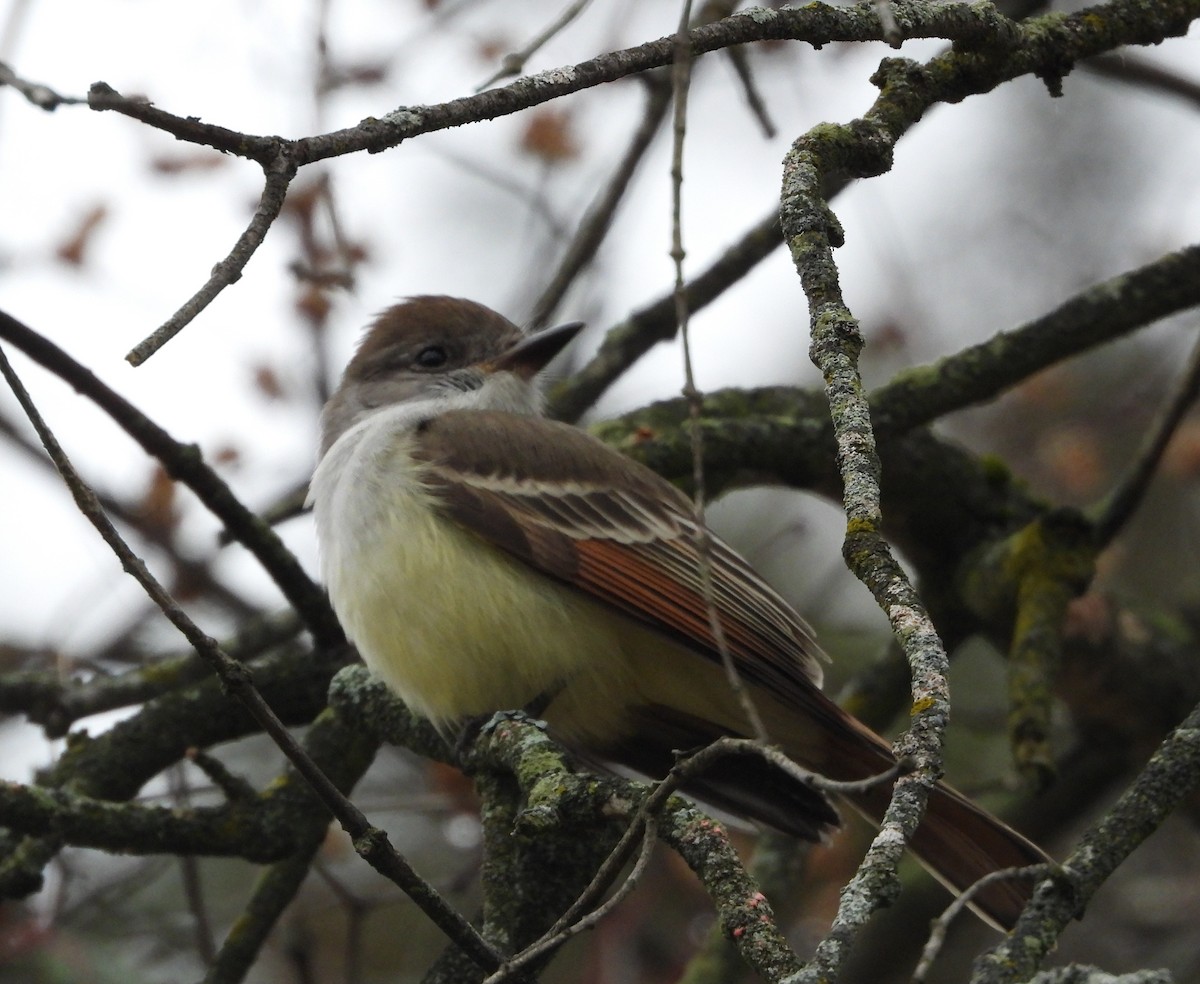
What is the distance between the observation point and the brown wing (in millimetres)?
4543

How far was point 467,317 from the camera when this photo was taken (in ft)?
20.2

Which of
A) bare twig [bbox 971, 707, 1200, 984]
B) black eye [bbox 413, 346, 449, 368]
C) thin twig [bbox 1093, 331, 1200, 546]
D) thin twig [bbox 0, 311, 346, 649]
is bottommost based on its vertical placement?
bare twig [bbox 971, 707, 1200, 984]

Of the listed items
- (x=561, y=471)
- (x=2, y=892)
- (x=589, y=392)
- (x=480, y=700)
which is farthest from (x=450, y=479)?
(x=2, y=892)

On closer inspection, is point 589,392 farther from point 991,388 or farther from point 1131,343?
point 1131,343

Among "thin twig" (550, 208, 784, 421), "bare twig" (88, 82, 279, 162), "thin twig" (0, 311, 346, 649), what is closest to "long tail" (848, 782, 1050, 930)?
"thin twig" (0, 311, 346, 649)

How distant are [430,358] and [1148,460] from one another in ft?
9.15

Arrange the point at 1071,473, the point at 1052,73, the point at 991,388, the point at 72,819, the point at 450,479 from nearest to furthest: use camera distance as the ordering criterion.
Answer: the point at 1052,73 → the point at 72,819 → the point at 450,479 → the point at 991,388 → the point at 1071,473

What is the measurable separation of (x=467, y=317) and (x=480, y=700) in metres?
2.14

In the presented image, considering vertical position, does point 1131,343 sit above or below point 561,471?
above

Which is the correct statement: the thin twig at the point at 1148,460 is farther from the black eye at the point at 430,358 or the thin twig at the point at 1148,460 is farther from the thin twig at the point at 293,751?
the thin twig at the point at 293,751

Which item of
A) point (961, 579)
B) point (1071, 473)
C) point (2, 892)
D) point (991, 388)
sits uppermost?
point (1071, 473)

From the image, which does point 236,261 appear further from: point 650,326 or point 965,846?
point 650,326

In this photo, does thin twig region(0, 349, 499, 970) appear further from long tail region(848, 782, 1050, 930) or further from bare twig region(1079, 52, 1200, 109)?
bare twig region(1079, 52, 1200, 109)

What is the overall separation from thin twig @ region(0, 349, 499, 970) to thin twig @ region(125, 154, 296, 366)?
513 mm
